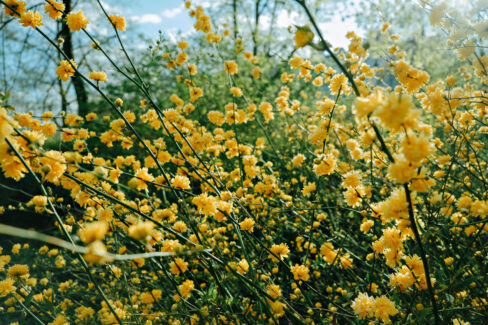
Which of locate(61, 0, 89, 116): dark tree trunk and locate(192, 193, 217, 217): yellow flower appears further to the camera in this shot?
locate(61, 0, 89, 116): dark tree trunk

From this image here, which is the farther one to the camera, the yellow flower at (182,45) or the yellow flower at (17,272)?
the yellow flower at (182,45)

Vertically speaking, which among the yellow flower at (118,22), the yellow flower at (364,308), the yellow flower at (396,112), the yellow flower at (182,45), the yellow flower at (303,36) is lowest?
the yellow flower at (364,308)

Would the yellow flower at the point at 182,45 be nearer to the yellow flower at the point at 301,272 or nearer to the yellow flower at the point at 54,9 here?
the yellow flower at the point at 54,9

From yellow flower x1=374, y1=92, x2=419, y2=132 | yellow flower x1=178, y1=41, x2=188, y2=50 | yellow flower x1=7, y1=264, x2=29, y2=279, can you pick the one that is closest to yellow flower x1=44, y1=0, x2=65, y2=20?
yellow flower x1=178, y1=41, x2=188, y2=50

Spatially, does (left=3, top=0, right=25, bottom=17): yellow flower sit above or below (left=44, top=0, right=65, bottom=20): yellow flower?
below

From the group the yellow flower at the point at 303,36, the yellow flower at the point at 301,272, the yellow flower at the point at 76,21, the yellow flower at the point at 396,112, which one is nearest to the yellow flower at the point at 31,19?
the yellow flower at the point at 76,21

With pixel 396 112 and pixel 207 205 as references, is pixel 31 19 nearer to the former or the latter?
pixel 207 205

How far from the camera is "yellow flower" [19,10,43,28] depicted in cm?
178

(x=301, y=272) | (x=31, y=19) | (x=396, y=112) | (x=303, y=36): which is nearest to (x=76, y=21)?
(x=31, y=19)

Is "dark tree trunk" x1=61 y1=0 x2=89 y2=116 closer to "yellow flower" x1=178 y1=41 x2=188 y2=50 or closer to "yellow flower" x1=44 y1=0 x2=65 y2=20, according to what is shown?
"yellow flower" x1=178 y1=41 x2=188 y2=50

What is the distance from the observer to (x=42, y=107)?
988 cm

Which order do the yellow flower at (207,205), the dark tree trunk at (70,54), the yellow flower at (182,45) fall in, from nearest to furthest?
the yellow flower at (207,205)
the yellow flower at (182,45)
the dark tree trunk at (70,54)

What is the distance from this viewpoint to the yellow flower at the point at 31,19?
69.9 inches

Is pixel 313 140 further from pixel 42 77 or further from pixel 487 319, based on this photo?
pixel 42 77
